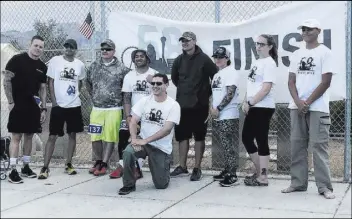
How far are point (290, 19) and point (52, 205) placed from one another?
379cm

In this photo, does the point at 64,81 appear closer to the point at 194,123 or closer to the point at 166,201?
the point at 194,123

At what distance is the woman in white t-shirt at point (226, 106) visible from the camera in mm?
6086

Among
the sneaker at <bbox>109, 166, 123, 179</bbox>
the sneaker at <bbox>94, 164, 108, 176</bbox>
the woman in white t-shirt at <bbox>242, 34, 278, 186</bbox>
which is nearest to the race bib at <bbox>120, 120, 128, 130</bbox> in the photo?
the sneaker at <bbox>109, 166, 123, 179</bbox>

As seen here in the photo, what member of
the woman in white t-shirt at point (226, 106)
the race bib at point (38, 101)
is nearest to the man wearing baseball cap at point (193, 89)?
the woman in white t-shirt at point (226, 106)

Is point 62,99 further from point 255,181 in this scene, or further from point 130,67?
point 255,181

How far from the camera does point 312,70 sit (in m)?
5.42

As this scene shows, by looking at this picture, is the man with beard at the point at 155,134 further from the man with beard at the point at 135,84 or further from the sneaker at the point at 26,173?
the sneaker at the point at 26,173

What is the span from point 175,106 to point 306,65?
5.26ft

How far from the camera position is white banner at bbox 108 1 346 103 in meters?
6.22

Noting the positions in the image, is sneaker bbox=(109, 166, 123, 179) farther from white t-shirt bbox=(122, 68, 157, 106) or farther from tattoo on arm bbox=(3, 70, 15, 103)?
tattoo on arm bbox=(3, 70, 15, 103)

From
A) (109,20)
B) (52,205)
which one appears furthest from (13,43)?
(52,205)

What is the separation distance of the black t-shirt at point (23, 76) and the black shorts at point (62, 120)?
0.43 meters

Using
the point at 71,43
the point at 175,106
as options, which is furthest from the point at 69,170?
the point at 175,106

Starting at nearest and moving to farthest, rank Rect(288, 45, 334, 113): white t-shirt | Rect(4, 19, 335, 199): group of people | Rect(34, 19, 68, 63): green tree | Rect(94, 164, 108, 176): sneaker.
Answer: Rect(288, 45, 334, 113): white t-shirt → Rect(4, 19, 335, 199): group of people → Rect(94, 164, 108, 176): sneaker → Rect(34, 19, 68, 63): green tree
